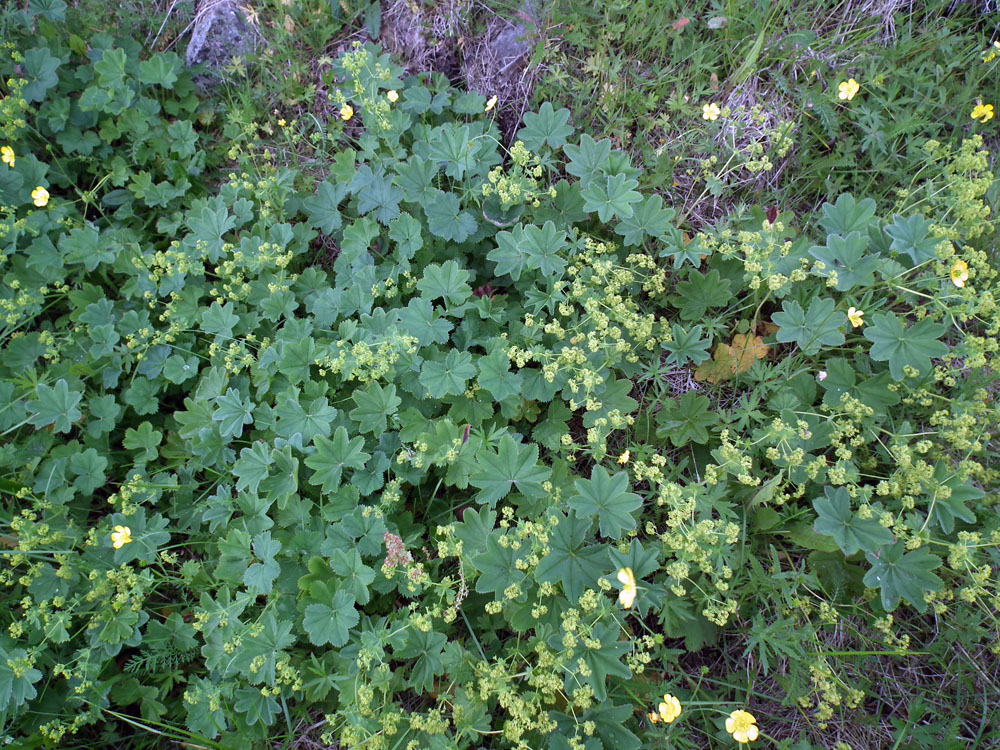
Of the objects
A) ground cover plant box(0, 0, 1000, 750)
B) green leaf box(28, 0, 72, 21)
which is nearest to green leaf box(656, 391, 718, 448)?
→ ground cover plant box(0, 0, 1000, 750)

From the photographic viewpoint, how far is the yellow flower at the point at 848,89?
11.2ft

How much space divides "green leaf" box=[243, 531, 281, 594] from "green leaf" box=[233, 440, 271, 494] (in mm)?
265

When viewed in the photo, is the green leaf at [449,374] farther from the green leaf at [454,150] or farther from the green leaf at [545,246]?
the green leaf at [454,150]

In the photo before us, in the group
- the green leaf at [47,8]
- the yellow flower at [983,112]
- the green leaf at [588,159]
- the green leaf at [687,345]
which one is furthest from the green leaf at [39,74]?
the yellow flower at [983,112]

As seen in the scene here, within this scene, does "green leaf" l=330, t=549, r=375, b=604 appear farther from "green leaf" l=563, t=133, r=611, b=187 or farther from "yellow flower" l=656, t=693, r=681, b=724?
"green leaf" l=563, t=133, r=611, b=187

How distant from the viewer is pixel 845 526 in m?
2.64

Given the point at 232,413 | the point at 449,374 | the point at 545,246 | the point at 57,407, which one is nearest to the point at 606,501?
the point at 449,374

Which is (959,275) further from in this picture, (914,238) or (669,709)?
(669,709)

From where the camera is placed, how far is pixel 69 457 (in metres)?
3.43

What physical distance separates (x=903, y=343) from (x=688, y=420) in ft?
3.44

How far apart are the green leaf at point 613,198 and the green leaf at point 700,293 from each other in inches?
19.5

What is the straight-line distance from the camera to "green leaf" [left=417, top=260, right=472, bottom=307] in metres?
3.15

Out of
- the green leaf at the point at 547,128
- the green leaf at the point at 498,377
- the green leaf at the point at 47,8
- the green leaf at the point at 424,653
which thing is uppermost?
the green leaf at the point at 47,8

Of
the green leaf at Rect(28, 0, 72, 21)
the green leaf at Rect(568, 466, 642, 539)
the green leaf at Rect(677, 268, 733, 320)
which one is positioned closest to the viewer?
the green leaf at Rect(568, 466, 642, 539)
